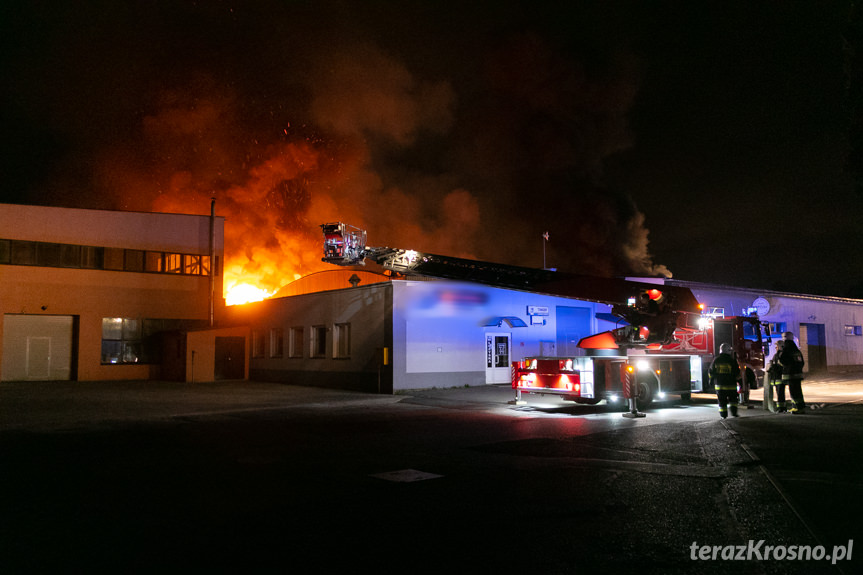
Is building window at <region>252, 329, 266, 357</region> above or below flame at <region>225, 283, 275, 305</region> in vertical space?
below

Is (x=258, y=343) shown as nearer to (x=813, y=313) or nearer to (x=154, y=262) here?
(x=154, y=262)

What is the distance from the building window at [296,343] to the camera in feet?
86.5

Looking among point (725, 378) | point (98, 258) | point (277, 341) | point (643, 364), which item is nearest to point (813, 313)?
point (643, 364)

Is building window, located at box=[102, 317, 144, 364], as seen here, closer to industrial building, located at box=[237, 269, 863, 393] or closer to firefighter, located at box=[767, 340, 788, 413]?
industrial building, located at box=[237, 269, 863, 393]

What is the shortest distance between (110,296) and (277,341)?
9.42 m

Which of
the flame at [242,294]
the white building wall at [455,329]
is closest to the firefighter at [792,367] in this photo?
the white building wall at [455,329]

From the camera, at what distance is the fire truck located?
14.1 m

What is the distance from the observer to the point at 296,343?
26.6 metres

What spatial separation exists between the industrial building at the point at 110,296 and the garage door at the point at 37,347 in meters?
0.04

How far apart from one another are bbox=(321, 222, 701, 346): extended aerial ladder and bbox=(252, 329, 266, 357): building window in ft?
49.9

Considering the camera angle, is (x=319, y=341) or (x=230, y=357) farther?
(x=230, y=357)

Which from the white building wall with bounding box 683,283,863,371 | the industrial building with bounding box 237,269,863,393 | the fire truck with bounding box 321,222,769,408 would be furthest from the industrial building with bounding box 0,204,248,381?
the white building wall with bounding box 683,283,863,371

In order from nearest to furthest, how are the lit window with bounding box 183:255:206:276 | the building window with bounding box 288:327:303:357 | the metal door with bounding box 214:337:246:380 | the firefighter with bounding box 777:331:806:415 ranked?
the firefighter with bounding box 777:331:806:415 → the building window with bounding box 288:327:303:357 → the metal door with bounding box 214:337:246:380 → the lit window with bounding box 183:255:206:276

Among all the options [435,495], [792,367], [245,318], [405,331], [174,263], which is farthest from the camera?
[174,263]
